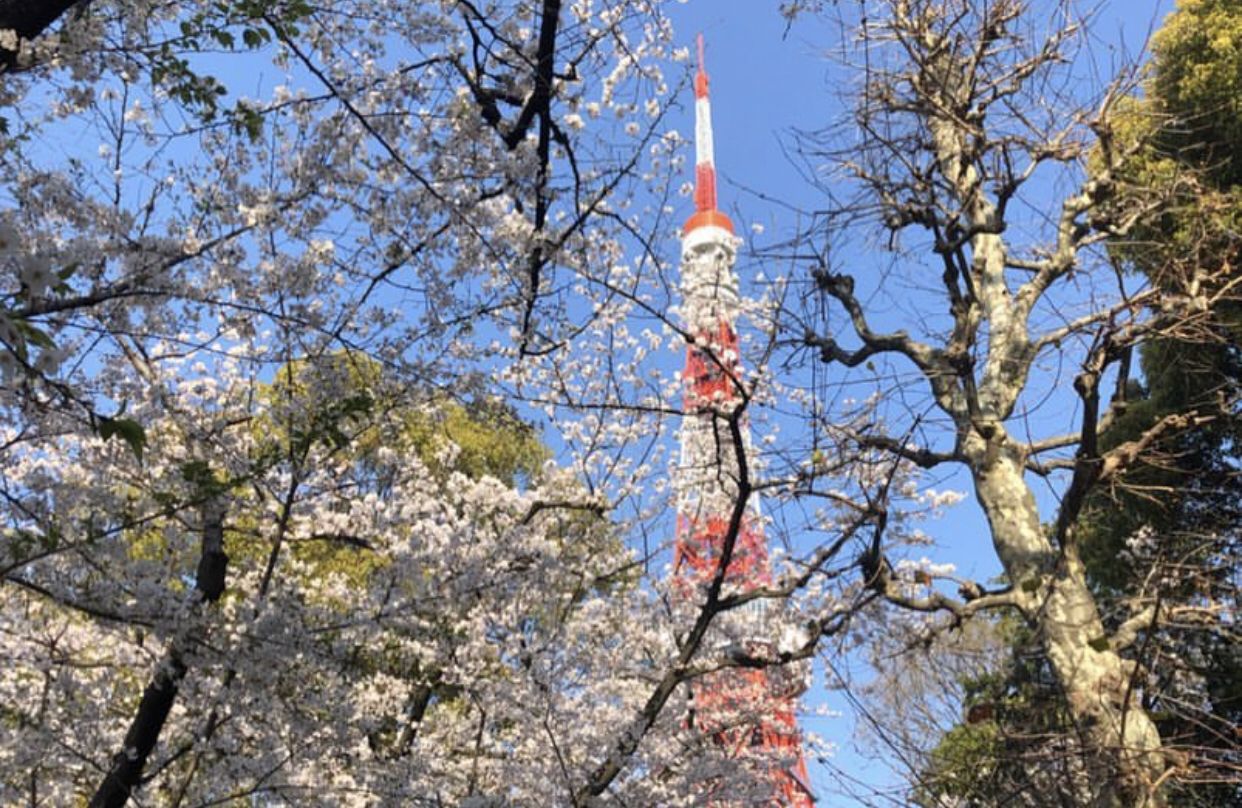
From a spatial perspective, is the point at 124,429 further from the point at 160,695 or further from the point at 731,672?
the point at 731,672

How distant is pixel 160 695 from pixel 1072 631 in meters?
3.55

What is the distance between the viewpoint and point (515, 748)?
6402 millimetres

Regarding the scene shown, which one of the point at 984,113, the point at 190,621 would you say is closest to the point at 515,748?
the point at 190,621

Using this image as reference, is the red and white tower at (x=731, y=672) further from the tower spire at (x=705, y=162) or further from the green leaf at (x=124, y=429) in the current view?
the tower spire at (x=705, y=162)

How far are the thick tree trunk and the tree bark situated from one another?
3.08m

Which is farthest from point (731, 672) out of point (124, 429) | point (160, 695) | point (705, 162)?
point (705, 162)

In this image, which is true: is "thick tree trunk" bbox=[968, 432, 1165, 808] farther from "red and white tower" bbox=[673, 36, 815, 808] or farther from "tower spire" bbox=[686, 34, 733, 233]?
"tower spire" bbox=[686, 34, 733, 233]

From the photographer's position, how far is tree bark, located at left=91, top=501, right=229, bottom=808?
11.4 feet

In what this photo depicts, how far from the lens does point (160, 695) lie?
3682mm

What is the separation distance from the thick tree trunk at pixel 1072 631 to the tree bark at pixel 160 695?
121 inches

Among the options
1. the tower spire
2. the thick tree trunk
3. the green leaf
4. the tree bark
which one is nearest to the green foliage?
the thick tree trunk

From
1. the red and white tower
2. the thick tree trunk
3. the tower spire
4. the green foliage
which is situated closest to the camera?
the thick tree trunk

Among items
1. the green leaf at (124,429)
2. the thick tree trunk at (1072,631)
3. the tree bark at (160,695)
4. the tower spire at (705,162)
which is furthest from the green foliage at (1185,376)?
the tower spire at (705,162)

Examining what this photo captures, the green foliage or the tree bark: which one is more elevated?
the green foliage
